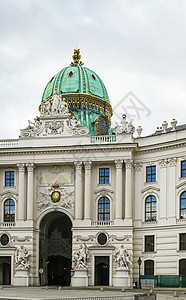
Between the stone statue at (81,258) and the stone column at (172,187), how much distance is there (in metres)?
10.1

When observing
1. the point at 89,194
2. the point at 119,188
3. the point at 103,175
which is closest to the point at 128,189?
the point at 119,188

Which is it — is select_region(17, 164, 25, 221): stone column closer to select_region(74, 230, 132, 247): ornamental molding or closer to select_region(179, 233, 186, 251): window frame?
select_region(74, 230, 132, 247): ornamental molding

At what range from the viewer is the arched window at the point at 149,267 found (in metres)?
59.7

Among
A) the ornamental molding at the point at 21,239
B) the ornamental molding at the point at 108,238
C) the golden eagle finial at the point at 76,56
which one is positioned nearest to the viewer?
the ornamental molding at the point at 108,238

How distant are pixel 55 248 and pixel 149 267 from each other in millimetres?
11739

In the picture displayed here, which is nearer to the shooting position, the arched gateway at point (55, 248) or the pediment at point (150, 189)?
the pediment at point (150, 189)

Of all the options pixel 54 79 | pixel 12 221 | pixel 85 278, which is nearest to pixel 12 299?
pixel 85 278

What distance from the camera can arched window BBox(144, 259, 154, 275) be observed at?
196 feet

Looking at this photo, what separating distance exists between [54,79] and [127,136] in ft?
63.3

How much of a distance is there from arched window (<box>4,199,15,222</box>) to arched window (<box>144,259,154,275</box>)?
16442 millimetres

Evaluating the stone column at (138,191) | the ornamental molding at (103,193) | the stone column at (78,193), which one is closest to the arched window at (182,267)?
the stone column at (138,191)

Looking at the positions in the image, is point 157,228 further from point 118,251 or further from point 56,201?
point 56,201

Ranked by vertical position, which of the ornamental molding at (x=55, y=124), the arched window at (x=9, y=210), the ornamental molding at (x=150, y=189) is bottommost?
the arched window at (x=9, y=210)

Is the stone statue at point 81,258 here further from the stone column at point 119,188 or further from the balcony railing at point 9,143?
the balcony railing at point 9,143
